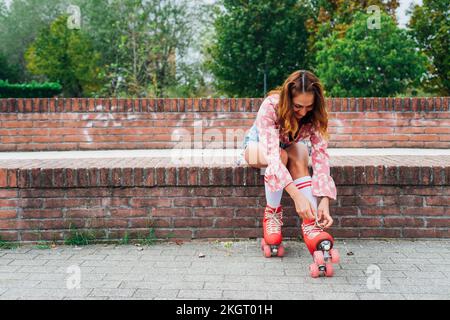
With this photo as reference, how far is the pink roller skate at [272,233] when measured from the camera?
2863mm

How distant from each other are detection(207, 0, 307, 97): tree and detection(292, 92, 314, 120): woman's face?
16206mm

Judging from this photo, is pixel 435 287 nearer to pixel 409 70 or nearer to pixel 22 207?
pixel 22 207

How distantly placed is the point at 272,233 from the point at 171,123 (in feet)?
9.52

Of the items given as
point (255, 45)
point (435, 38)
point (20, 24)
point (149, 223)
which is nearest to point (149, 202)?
point (149, 223)

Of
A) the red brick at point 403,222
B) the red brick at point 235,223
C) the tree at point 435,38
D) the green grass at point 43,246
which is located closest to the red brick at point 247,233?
the red brick at point 235,223

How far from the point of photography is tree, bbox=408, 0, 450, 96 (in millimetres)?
16156

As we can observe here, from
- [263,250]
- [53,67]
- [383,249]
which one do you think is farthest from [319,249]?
[53,67]

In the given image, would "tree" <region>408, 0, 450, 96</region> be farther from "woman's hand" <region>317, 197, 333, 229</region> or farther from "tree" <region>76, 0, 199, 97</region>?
"woman's hand" <region>317, 197, 333, 229</region>

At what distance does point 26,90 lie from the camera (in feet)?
52.9

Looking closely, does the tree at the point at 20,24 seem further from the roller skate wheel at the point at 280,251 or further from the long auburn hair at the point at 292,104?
the roller skate wheel at the point at 280,251

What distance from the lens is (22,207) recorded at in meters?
3.19

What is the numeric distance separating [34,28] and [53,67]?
1068 centimetres

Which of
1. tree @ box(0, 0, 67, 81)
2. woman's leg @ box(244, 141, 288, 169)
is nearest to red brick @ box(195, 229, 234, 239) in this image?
woman's leg @ box(244, 141, 288, 169)

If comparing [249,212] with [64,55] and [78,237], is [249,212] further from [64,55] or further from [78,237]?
[64,55]
